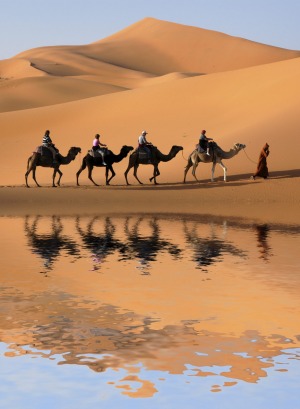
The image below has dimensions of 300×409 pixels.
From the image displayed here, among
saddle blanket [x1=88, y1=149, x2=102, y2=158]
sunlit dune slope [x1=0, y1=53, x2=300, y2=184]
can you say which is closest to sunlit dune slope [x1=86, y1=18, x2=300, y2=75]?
sunlit dune slope [x1=0, y1=53, x2=300, y2=184]

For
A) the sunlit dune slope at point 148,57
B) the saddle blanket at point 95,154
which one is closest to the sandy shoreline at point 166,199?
the saddle blanket at point 95,154

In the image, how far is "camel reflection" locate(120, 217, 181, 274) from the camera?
54.7 feet

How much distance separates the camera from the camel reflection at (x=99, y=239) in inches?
680

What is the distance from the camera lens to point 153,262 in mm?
16109

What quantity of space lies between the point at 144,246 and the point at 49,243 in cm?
166

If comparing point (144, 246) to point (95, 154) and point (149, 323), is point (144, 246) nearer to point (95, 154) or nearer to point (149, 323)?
point (149, 323)

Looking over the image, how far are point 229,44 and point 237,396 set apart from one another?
174914 millimetres

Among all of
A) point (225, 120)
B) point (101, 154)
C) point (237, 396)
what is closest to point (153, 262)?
point (237, 396)

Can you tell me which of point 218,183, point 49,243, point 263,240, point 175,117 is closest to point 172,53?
point 175,117

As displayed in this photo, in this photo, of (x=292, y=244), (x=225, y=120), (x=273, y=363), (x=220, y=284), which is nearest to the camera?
(x=273, y=363)

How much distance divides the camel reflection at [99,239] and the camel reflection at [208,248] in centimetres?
129

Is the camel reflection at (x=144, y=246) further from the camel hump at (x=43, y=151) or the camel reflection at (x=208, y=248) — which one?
the camel hump at (x=43, y=151)

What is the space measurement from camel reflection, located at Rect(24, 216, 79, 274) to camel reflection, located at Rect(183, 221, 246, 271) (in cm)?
193

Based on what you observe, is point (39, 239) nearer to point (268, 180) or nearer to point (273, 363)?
point (273, 363)
